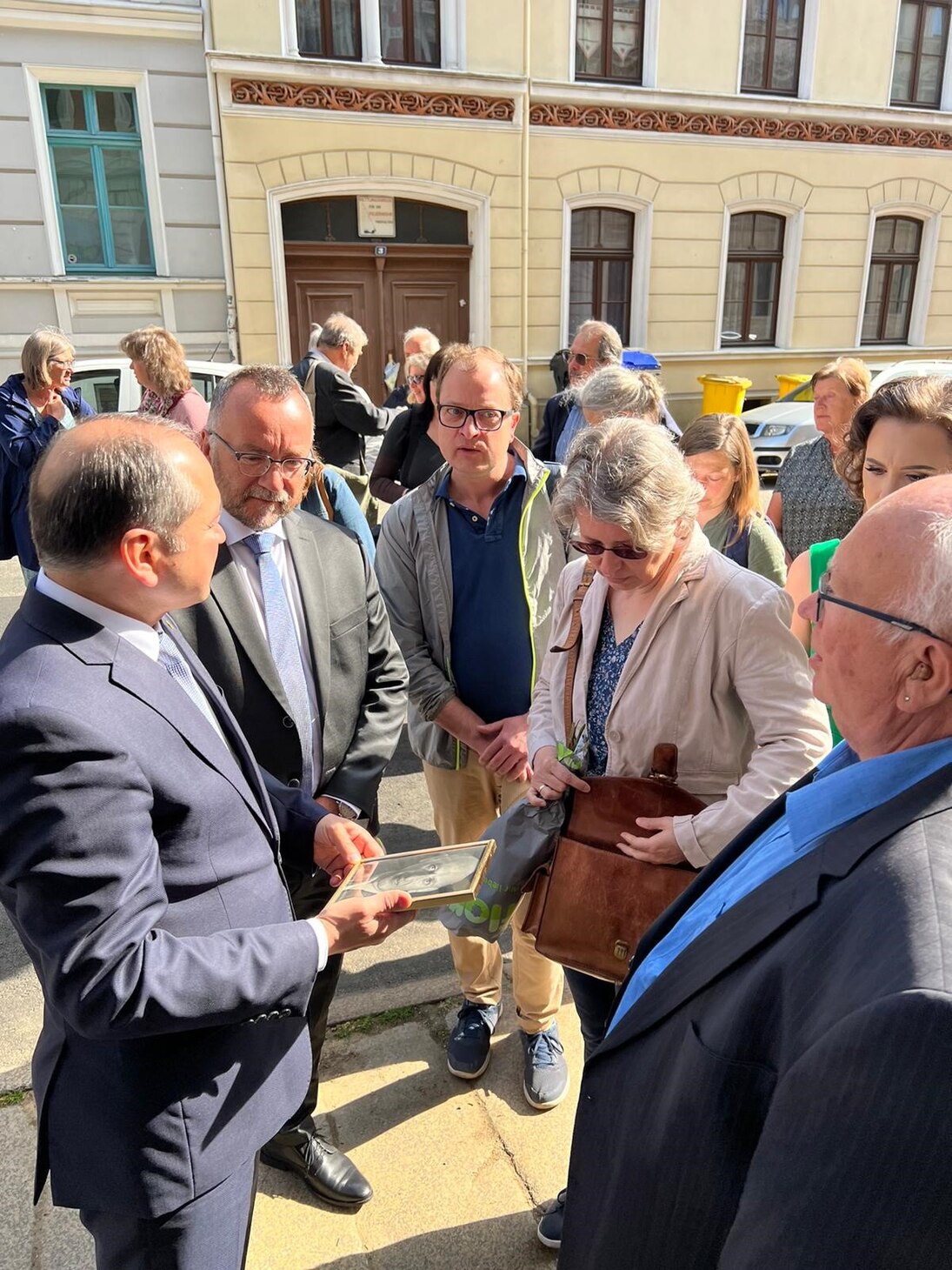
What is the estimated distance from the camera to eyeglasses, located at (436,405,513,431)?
260 centimetres

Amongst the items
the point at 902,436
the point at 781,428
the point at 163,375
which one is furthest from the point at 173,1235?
the point at 781,428

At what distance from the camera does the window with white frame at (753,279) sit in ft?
46.1

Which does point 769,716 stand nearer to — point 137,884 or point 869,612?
point 869,612

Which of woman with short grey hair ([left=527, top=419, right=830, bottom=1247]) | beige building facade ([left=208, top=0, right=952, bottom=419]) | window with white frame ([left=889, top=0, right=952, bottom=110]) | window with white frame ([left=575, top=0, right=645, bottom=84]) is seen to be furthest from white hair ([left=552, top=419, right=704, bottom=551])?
window with white frame ([left=889, top=0, right=952, bottom=110])

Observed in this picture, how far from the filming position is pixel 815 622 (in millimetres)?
1223

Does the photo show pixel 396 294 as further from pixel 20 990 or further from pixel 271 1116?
pixel 271 1116

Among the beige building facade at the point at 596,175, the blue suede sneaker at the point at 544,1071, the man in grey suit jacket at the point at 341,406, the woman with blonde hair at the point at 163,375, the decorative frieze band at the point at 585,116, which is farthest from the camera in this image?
the beige building facade at the point at 596,175

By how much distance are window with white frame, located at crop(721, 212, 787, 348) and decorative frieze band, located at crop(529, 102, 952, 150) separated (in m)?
1.21

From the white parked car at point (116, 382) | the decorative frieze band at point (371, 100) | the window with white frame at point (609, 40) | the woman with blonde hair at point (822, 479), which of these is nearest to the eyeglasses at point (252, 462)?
the woman with blonde hair at point (822, 479)

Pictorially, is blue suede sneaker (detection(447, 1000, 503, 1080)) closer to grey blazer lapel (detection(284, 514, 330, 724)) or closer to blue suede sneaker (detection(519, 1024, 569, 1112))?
blue suede sneaker (detection(519, 1024, 569, 1112))

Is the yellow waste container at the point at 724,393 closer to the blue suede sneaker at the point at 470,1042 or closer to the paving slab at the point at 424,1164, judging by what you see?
the blue suede sneaker at the point at 470,1042

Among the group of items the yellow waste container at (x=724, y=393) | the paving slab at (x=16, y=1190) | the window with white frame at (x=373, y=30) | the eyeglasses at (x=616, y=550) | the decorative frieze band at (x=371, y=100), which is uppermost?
the window with white frame at (x=373, y=30)

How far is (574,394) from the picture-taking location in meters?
4.80

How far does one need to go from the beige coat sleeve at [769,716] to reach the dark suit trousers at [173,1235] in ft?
3.56
